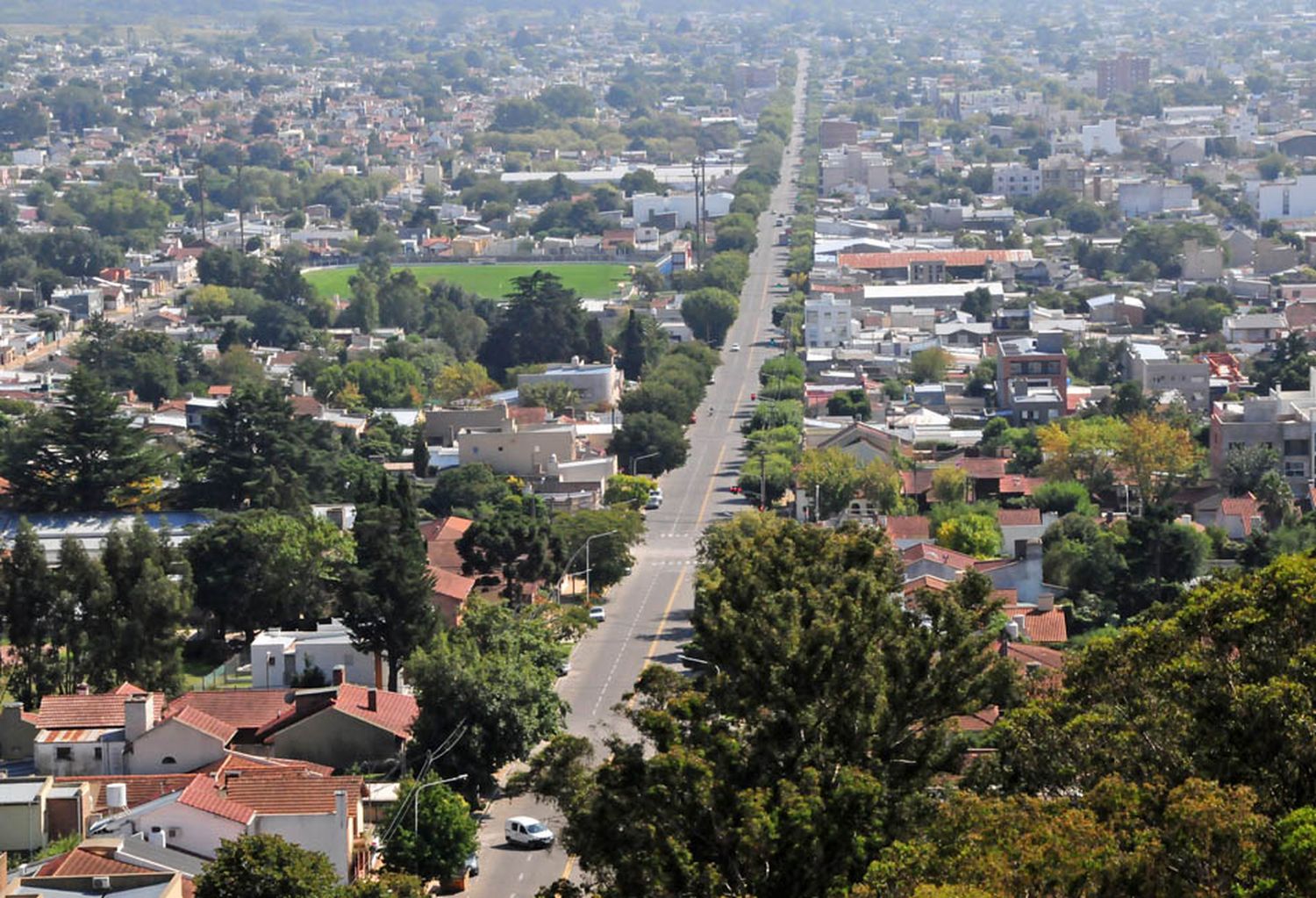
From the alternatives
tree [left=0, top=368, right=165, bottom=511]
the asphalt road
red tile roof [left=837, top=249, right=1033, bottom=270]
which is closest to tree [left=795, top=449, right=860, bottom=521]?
the asphalt road

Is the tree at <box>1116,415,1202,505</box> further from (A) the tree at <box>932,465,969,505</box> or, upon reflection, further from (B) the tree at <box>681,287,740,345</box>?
(B) the tree at <box>681,287,740,345</box>

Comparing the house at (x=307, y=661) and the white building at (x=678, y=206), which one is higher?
the house at (x=307, y=661)

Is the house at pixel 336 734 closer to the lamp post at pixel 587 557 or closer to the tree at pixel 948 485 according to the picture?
the lamp post at pixel 587 557

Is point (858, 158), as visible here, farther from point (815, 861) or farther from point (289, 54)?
point (289, 54)

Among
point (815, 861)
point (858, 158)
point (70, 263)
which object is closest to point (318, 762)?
point (815, 861)

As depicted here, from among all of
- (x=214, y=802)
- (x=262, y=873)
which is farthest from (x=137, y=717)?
(x=262, y=873)

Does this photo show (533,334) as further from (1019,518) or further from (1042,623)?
(1042,623)

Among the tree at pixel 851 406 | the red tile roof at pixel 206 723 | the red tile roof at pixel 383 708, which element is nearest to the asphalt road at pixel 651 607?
the red tile roof at pixel 383 708
